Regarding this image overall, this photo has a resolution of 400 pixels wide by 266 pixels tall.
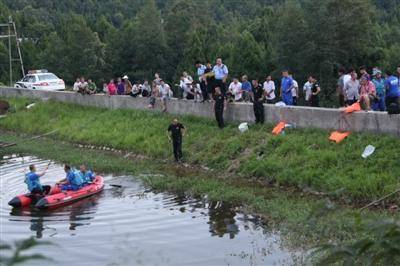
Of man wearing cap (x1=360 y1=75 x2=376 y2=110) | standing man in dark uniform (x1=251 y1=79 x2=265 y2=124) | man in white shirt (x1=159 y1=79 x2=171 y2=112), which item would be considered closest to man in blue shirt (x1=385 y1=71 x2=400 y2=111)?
man wearing cap (x1=360 y1=75 x2=376 y2=110)

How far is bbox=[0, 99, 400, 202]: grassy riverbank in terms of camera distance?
18062mm

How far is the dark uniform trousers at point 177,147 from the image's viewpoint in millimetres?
24484

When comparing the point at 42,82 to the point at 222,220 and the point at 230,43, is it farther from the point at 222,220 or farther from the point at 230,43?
the point at 222,220

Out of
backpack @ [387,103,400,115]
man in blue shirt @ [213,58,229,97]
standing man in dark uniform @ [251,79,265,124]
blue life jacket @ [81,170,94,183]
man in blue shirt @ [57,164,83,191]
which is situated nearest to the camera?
backpack @ [387,103,400,115]

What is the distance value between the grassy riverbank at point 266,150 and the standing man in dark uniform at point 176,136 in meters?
0.36

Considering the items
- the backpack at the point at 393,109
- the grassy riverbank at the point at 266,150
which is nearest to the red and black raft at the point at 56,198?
the grassy riverbank at the point at 266,150

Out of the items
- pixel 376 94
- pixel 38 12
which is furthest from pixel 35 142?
pixel 38 12

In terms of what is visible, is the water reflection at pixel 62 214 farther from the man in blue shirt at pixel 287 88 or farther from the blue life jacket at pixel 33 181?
the man in blue shirt at pixel 287 88

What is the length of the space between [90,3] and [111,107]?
143 metres

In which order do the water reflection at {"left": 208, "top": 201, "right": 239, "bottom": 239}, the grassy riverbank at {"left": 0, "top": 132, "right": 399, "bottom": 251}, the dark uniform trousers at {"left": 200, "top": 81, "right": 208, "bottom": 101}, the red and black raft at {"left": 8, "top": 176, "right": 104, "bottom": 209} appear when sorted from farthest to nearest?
the dark uniform trousers at {"left": 200, "top": 81, "right": 208, "bottom": 101}, the red and black raft at {"left": 8, "top": 176, "right": 104, "bottom": 209}, the water reflection at {"left": 208, "top": 201, "right": 239, "bottom": 239}, the grassy riverbank at {"left": 0, "top": 132, "right": 399, "bottom": 251}

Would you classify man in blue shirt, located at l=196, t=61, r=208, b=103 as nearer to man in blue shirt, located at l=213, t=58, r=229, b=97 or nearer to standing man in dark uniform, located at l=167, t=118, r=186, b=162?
man in blue shirt, located at l=213, t=58, r=229, b=97

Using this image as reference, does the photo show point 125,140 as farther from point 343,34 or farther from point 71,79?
point 71,79

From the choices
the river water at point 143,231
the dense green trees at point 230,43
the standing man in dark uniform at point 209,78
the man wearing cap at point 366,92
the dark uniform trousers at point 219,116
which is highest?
the dense green trees at point 230,43

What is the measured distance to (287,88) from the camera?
80.3 feet
